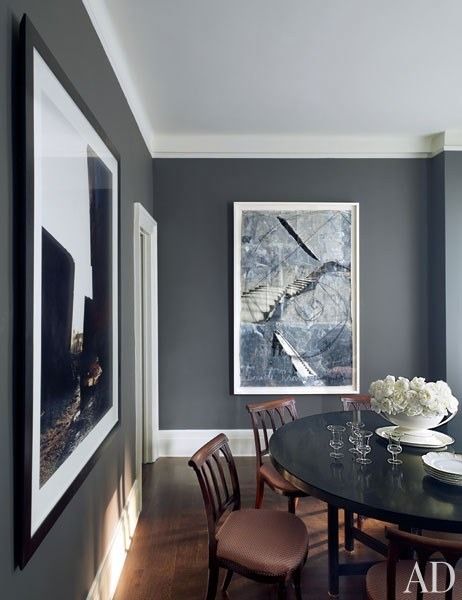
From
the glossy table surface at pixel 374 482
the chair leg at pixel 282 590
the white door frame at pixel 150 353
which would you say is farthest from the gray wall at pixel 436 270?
the chair leg at pixel 282 590

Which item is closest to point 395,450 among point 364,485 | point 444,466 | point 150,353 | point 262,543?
point 444,466

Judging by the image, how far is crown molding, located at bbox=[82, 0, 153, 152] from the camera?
1.92m

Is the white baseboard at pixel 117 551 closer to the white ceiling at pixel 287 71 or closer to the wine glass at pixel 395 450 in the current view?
the wine glass at pixel 395 450

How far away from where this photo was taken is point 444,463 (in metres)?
1.74

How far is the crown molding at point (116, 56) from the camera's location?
192cm

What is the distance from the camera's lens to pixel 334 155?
377 centimetres

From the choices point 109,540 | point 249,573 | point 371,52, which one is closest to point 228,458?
point 249,573

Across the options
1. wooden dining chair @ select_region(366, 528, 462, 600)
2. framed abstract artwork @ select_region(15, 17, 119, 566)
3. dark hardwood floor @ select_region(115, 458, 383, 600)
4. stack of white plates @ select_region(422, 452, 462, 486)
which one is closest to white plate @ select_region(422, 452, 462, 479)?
stack of white plates @ select_region(422, 452, 462, 486)

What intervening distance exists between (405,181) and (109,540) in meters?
3.68

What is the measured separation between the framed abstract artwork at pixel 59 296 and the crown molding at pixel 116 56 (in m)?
0.52

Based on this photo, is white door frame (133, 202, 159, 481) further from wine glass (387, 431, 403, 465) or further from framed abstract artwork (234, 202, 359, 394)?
wine glass (387, 431, 403, 465)

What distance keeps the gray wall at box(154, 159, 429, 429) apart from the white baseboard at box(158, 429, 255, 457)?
0.06 metres

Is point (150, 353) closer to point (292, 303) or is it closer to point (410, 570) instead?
point (292, 303)

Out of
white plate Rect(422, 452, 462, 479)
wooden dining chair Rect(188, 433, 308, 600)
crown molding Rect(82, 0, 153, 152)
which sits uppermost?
crown molding Rect(82, 0, 153, 152)
